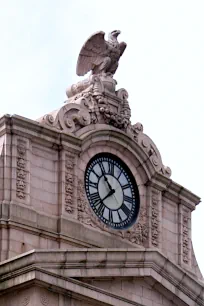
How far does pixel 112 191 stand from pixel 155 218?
195 centimetres

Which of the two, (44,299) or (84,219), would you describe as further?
(84,219)

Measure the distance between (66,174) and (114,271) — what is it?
172 inches

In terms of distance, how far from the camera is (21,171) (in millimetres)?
46250

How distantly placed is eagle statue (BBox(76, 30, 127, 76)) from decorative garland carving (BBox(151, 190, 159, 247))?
367 centimetres

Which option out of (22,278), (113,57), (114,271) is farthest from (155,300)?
(113,57)

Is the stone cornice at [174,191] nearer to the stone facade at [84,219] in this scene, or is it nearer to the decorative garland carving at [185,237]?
the stone facade at [84,219]

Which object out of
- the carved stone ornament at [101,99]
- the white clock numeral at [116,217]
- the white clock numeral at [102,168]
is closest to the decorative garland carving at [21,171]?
the carved stone ornament at [101,99]

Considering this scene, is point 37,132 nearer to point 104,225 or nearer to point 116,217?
point 104,225

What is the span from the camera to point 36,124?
46.6m

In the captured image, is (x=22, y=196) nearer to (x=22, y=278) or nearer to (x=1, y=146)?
(x=1, y=146)

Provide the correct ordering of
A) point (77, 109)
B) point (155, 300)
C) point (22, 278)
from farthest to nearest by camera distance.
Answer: point (77, 109)
point (155, 300)
point (22, 278)

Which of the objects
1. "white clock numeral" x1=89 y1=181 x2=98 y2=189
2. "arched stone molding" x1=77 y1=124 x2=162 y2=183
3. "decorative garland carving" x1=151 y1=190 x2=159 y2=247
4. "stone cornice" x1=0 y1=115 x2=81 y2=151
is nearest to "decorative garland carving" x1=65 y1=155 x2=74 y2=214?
"stone cornice" x1=0 y1=115 x2=81 y2=151

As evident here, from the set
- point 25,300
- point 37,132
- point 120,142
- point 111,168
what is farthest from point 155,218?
point 25,300

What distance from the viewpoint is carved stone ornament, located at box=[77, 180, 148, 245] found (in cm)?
4716
